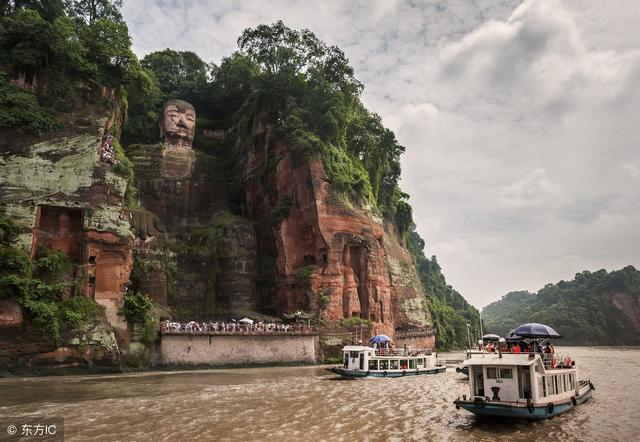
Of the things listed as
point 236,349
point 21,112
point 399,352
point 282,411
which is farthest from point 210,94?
point 282,411

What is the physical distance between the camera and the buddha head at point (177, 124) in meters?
59.7

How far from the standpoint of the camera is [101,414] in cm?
1803

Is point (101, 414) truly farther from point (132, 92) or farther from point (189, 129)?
point (189, 129)

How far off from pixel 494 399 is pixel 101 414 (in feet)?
48.4

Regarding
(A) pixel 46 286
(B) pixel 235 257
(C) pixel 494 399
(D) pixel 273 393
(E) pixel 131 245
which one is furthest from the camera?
(B) pixel 235 257

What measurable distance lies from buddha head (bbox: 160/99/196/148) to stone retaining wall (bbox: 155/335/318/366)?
29829 mm

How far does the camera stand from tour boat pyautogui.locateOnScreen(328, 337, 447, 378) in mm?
33062

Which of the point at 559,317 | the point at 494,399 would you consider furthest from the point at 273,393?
the point at 559,317

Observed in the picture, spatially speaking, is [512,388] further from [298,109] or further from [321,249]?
[298,109]

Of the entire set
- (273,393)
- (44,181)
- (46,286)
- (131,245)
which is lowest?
(273,393)

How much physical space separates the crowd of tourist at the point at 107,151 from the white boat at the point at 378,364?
24.1m

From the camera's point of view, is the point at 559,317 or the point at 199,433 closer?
the point at 199,433

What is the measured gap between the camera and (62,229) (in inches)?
1416

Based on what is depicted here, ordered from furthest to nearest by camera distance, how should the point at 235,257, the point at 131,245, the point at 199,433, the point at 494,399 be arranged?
the point at 235,257 < the point at 131,245 < the point at 494,399 < the point at 199,433
